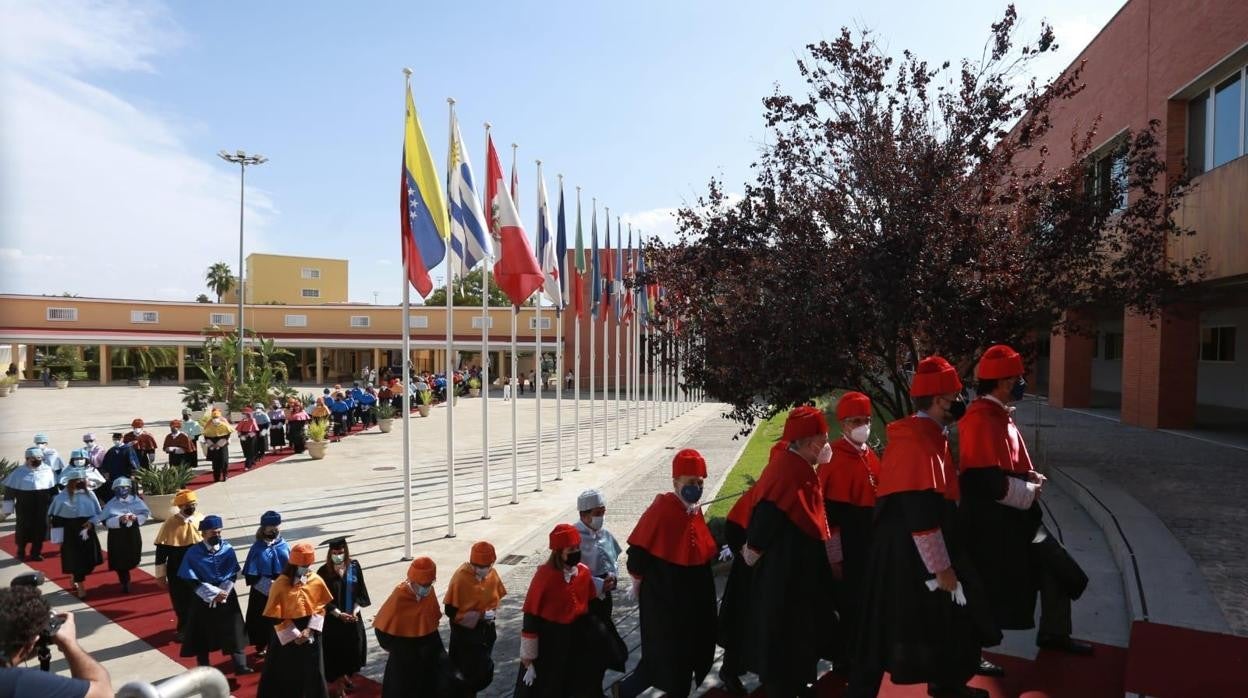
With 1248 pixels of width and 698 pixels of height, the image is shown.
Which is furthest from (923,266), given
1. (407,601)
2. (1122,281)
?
(407,601)

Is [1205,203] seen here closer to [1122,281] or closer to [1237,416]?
[1122,281]

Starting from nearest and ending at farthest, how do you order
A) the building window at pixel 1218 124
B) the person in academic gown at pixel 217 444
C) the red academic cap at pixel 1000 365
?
the red academic cap at pixel 1000 365 → the building window at pixel 1218 124 → the person in academic gown at pixel 217 444

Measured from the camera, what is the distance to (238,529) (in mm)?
12156

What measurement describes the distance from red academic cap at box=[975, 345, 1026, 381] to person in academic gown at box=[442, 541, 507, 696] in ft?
11.5

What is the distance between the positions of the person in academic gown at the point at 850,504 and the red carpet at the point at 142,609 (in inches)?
154

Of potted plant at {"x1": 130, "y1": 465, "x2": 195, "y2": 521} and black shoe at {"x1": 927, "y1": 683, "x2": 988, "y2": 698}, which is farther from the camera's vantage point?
potted plant at {"x1": 130, "y1": 465, "x2": 195, "y2": 521}

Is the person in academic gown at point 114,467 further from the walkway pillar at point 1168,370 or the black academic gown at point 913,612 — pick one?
the walkway pillar at point 1168,370

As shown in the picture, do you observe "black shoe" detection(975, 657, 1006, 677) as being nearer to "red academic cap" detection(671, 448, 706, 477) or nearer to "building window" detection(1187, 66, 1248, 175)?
"red academic cap" detection(671, 448, 706, 477)

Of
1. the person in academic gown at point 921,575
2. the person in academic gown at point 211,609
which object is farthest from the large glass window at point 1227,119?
the person in academic gown at point 211,609

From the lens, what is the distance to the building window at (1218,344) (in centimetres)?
2234

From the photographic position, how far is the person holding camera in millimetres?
2656

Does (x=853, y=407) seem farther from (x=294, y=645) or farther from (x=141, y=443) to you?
(x=141, y=443)

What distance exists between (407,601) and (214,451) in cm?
1324

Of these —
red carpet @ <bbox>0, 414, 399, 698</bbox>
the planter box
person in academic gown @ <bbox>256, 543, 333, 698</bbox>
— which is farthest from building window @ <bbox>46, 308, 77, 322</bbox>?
person in academic gown @ <bbox>256, 543, 333, 698</bbox>
